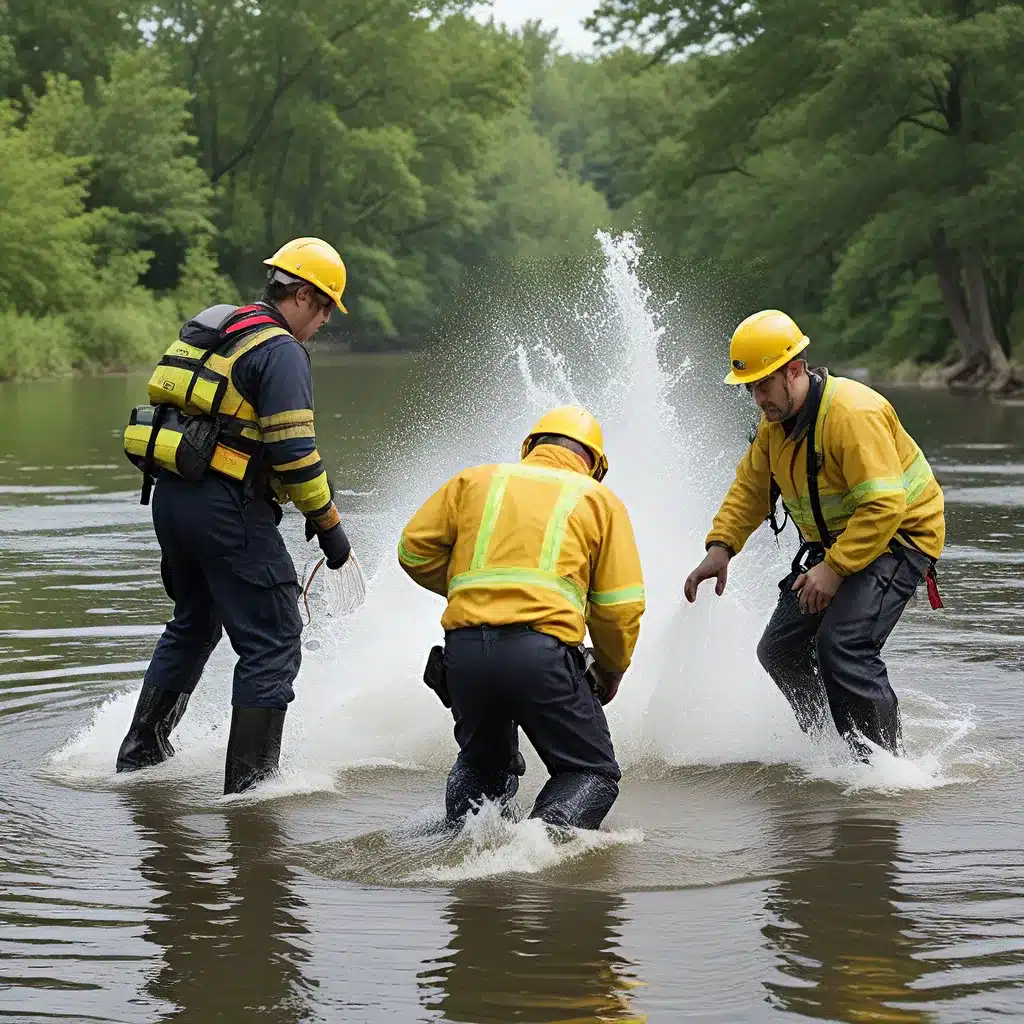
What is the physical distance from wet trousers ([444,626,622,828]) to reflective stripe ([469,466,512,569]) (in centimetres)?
22

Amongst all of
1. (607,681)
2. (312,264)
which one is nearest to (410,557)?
(607,681)

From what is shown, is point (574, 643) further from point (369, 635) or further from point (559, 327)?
point (559, 327)

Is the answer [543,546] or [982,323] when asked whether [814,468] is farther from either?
[982,323]

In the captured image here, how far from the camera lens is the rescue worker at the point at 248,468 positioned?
6.50 m

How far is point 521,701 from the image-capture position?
572cm

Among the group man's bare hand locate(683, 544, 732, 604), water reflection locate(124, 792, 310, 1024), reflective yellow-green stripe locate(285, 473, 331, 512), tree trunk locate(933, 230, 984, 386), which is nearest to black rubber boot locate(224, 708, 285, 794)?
water reflection locate(124, 792, 310, 1024)

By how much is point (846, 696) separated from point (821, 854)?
93 centimetres

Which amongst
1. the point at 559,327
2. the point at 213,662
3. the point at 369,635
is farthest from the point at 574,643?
the point at 559,327

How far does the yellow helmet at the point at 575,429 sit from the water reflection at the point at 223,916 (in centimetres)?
156

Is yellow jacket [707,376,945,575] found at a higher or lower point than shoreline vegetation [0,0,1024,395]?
lower

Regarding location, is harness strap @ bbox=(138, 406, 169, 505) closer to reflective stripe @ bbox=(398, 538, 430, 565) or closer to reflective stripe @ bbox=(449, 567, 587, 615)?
reflective stripe @ bbox=(398, 538, 430, 565)

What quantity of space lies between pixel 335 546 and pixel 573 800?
1.54 m

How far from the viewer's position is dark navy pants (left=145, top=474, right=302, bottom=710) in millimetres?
6602

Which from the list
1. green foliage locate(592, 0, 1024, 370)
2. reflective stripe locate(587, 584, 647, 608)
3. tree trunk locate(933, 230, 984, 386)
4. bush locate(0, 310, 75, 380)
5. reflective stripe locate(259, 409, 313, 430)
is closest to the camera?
reflective stripe locate(587, 584, 647, 608)
